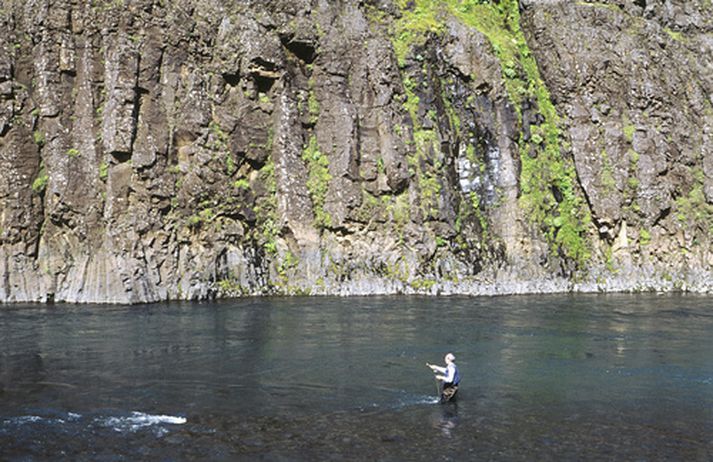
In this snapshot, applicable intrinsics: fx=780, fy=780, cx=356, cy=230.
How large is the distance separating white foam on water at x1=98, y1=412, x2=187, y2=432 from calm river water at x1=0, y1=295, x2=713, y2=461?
0.20 feet

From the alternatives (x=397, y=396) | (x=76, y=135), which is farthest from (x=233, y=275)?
(x=397, y=396)

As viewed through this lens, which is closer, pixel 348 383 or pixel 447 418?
pixel 447 418

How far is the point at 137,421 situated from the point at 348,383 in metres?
8.35

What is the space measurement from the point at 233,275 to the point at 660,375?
101ft

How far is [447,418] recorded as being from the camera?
79.6ft

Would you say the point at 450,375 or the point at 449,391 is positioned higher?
the point at 450,375

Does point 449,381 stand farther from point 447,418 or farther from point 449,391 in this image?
point 447,418

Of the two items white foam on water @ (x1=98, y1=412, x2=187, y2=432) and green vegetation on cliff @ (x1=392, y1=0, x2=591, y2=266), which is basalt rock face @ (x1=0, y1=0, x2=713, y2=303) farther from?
white foam on water @ (x1=98, y1=412, x2=187, y2=432)

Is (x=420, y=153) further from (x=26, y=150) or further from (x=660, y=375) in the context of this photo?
(x=660, y=375)

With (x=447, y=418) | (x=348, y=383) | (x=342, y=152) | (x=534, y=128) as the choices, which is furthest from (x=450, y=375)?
(x=534, y=128)

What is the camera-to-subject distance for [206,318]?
43562 millimetres

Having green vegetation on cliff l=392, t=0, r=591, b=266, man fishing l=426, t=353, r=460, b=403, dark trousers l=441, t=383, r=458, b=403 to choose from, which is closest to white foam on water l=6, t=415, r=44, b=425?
man fishing l=426, t=353, r=460, b=403

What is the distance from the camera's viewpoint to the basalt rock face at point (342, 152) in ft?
171

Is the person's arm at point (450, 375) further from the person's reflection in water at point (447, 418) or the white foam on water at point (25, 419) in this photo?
the white foam on water at point (25, 419)
